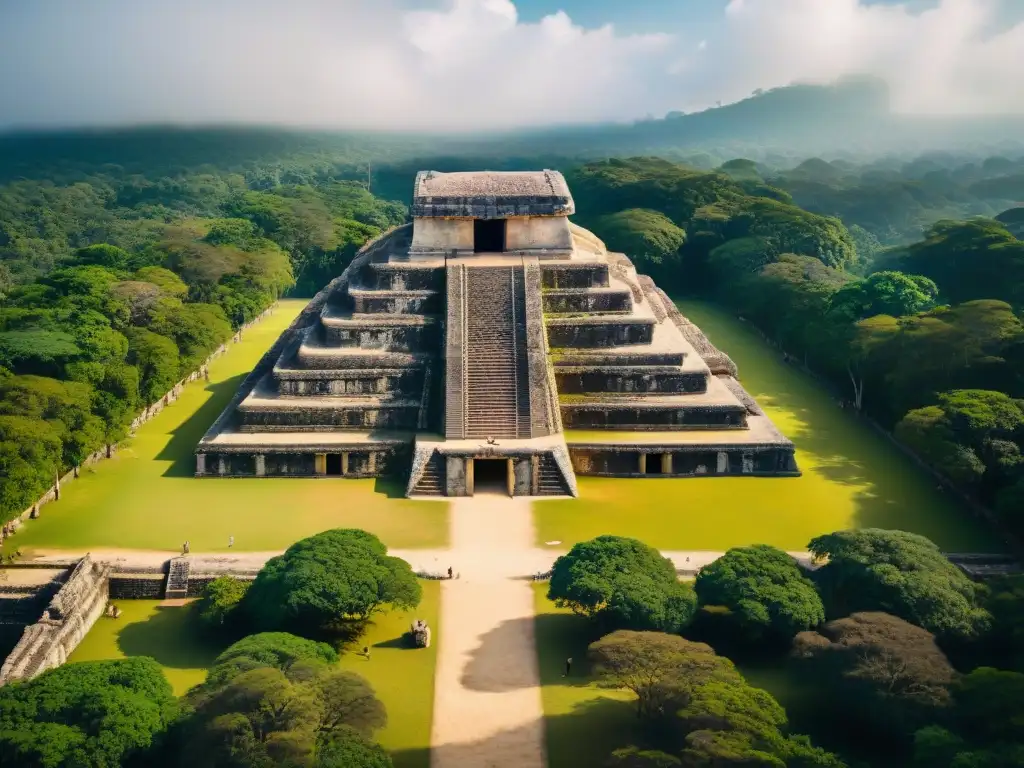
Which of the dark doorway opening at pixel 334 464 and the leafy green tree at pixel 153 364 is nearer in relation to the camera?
the dark doorway opening at pixel 334 464

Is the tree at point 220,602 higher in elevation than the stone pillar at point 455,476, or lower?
lower

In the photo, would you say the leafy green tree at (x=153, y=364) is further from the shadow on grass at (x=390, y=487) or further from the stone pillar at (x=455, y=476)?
the stone pillar at (x=455, y=476)

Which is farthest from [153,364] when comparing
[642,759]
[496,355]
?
[642,759]

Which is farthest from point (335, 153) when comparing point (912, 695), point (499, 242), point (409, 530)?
point (912, 695)

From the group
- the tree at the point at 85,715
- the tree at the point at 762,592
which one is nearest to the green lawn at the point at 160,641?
the tree at the point at 85,715

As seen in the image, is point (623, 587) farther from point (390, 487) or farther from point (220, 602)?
point (390, 487)

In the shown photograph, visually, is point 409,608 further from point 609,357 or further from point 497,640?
point 609,357
